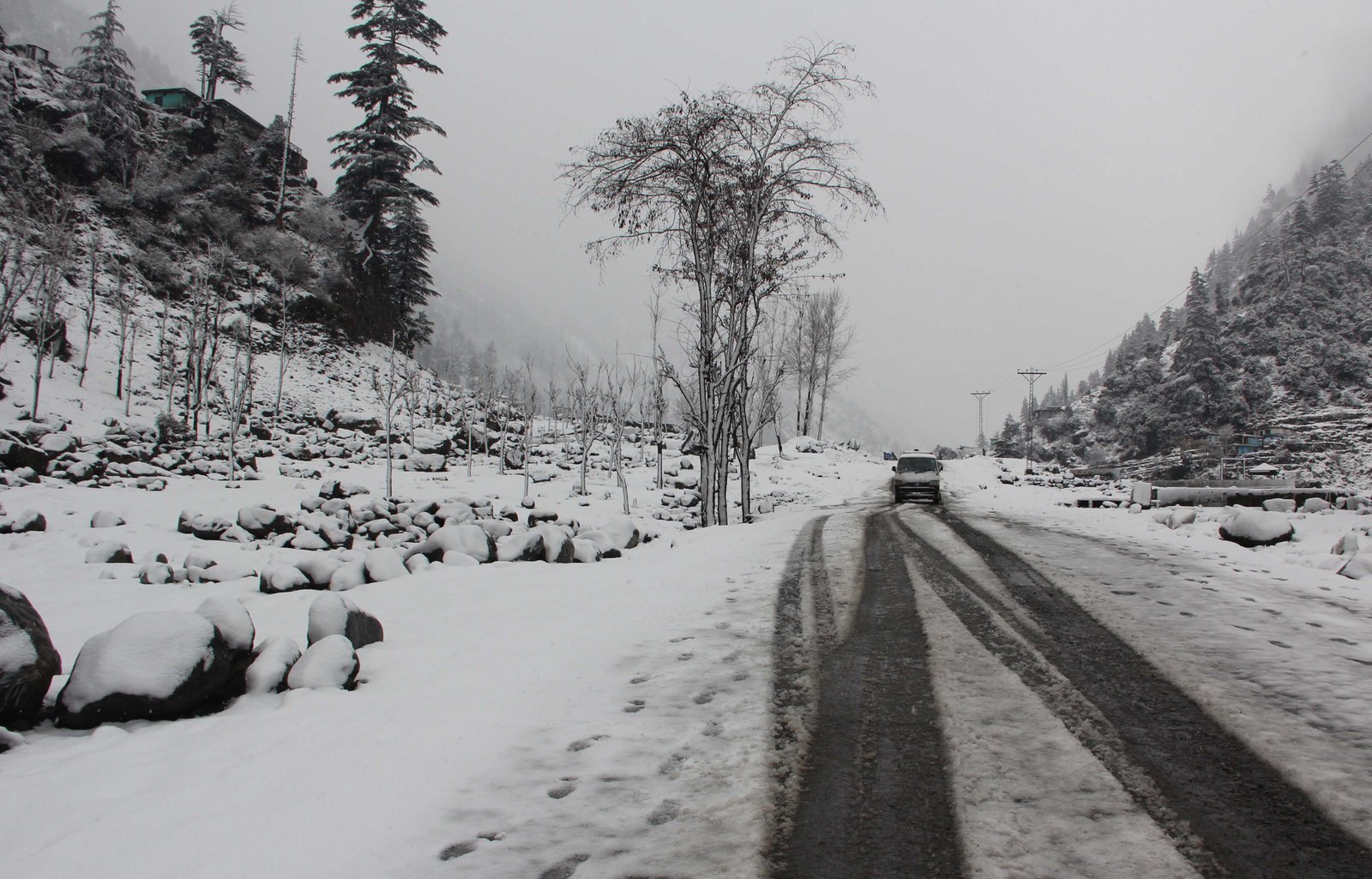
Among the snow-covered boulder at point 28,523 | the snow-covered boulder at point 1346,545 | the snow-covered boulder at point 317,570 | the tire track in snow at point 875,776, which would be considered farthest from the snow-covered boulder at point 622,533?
the snow-covered boulder at point 28,523

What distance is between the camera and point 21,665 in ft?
9.71

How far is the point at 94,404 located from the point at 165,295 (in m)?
12.0

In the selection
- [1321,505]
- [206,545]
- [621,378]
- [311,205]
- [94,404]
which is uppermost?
[311,205]

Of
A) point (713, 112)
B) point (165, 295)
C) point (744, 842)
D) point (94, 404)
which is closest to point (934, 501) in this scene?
point (713, 112)

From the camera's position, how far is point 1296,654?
3785 mm

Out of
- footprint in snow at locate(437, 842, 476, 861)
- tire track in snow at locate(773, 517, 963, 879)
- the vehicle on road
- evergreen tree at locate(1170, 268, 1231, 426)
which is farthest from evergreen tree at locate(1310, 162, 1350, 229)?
footprint in snow at locate(437, 842, 476, 861)

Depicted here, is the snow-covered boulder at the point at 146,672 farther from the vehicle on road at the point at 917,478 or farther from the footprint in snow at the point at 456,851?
the vehicle on road at the point at 917,478

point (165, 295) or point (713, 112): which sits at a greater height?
point (165, 295)

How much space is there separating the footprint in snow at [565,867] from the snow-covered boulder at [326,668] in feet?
7.16

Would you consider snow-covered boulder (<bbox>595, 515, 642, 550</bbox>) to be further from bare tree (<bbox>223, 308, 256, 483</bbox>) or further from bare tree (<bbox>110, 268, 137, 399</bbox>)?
bare tree (<bbox>110, 268, 137, 399</bbox>)

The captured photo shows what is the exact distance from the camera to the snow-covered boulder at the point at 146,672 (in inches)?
117

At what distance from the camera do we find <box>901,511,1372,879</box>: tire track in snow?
191 cm

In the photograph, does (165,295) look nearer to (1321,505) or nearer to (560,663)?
(560,663)

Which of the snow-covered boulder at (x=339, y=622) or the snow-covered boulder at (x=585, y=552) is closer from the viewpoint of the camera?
the snow-covered boulder at (x=339, y=622)
